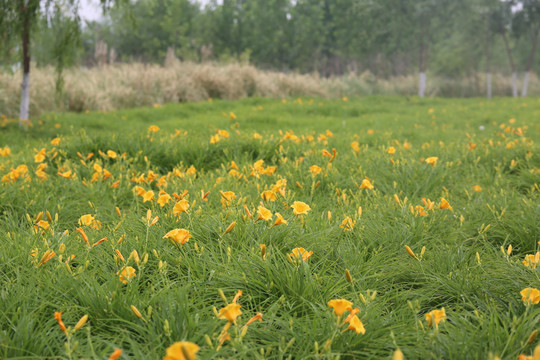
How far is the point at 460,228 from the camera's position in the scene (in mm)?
2377

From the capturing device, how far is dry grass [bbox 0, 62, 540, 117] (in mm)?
9797

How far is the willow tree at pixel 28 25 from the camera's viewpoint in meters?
6.75

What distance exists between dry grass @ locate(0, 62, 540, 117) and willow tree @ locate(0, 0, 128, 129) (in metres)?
0.64

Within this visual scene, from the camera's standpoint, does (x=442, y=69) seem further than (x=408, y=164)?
Yes

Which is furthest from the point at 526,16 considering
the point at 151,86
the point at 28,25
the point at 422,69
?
the point at 28,25

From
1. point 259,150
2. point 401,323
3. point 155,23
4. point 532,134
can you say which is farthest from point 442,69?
point 401,323

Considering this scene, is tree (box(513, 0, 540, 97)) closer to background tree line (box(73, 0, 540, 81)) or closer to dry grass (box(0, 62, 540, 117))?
background tree line (box(73, 0, 540, 81))

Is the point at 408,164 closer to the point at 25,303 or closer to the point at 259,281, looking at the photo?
the point at 259,281

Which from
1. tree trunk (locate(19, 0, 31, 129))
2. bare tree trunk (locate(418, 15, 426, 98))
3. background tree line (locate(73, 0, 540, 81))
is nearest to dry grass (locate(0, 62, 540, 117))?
tree trunk (locate(19, 0, 31, 129))

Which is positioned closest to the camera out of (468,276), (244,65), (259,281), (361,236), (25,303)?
(25,303)

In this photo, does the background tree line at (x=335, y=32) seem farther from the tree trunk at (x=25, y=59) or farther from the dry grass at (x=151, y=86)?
the tree trunk at (x=25, y=59)

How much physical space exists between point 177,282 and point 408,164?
8.98 ft

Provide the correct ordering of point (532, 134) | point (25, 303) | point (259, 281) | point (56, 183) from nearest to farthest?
point (25, 303)
point (259, 281)
point (56, 183)
point (532, 134)

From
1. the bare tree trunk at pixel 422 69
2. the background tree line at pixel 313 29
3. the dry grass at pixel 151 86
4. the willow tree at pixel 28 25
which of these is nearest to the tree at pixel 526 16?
the background tree line at pixel 313 29
